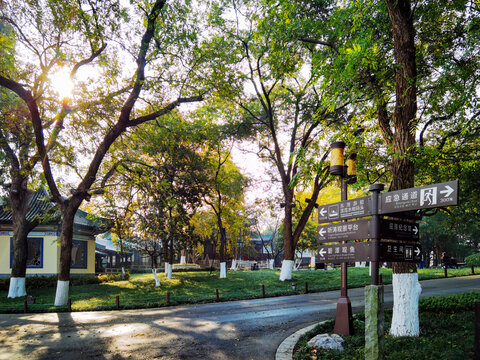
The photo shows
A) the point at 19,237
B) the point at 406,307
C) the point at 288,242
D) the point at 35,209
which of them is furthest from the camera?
the point at 35,209

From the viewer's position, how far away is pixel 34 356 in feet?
25.0

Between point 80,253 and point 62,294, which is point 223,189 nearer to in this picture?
point 62,294

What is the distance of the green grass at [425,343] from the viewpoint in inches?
236

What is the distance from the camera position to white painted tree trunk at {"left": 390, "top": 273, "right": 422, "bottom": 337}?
738 cm

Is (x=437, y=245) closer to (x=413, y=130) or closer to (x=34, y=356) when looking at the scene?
(x=413, y=130)

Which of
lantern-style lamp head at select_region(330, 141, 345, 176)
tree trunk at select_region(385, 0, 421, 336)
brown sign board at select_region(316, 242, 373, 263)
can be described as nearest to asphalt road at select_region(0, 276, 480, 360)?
brown sign board at select_region(316, 242, 373, 263)

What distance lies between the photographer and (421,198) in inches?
185

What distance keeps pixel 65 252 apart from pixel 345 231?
13.4m

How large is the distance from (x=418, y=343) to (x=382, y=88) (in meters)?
6.72

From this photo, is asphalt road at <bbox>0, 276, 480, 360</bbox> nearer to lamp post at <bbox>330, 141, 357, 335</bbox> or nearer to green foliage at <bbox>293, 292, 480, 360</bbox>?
green foliage at <bbox>293, 292, 480, 360</bbox>

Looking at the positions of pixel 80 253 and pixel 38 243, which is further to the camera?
pixel 80 253

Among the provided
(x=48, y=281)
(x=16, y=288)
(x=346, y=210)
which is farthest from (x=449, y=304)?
(x=48, y=281)

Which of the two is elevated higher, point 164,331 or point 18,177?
point 18,177

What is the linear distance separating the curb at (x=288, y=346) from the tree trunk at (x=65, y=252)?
10891 millimetres
